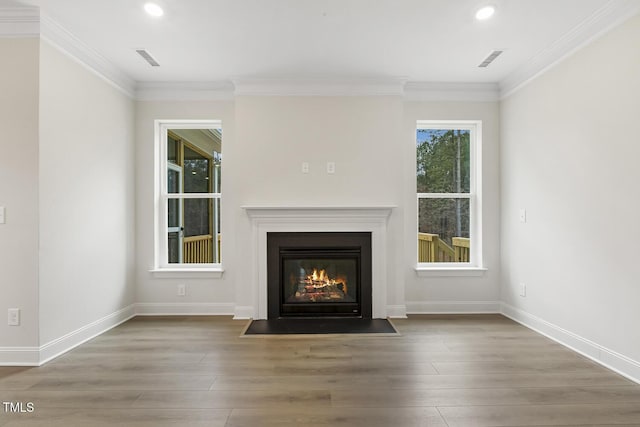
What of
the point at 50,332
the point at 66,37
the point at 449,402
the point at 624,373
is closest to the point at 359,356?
the point at 449,402

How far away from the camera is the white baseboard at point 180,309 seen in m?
4.27

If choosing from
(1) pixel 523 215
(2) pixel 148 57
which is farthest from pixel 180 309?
(1) pixel 523 215

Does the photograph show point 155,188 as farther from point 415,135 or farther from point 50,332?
point 415,135

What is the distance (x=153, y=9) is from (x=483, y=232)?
151 inches

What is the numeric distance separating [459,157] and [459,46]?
4.76ft

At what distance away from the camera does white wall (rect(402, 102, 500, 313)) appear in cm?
431

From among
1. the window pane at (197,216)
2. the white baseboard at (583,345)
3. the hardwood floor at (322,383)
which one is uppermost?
the window pane at (197,216)

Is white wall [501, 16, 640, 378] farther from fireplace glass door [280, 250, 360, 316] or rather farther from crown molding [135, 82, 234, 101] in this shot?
crown molding [135, 82, 234, 101]

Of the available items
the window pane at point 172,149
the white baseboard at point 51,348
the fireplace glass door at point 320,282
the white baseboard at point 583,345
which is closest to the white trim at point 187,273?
the white baseboard at point 51,348

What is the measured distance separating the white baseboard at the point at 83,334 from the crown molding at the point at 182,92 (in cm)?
234

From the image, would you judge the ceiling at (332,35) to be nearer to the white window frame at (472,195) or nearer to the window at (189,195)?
the white window frame at (472,195)

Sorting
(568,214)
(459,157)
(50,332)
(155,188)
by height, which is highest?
(459,157)

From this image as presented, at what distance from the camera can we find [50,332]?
2955 millimetres

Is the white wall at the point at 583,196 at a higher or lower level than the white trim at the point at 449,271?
higher
